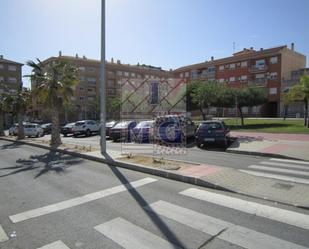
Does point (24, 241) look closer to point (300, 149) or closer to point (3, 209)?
point (3, 209)

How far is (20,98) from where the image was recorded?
87.7 feet

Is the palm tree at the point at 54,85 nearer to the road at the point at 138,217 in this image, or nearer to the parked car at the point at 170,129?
the parked car at the point at 170,129

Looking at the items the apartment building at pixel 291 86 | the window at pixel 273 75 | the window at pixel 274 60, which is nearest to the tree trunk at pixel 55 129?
the apartment building at pixel 291 86

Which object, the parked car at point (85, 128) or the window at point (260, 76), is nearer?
the parked car at point (85, 128)

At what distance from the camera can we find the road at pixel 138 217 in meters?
4.02

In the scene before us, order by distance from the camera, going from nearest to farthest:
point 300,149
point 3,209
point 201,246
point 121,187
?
point 201,246, point 3,209, point 121,187, point 300,149

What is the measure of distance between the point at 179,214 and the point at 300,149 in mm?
10173

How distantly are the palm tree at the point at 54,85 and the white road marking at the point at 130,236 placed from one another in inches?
559

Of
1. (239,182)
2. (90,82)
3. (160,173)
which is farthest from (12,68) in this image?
(239,182)

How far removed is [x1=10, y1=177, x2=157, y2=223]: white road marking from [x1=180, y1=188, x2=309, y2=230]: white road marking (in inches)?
60.4

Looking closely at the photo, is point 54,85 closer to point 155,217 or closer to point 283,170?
point 283,170

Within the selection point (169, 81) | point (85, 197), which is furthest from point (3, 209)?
point (169, 81)

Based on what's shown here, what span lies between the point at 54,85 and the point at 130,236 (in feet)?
51.2

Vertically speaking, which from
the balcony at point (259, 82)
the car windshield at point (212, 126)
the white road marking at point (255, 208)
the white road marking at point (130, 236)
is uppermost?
the balcony at point (259, 82)
